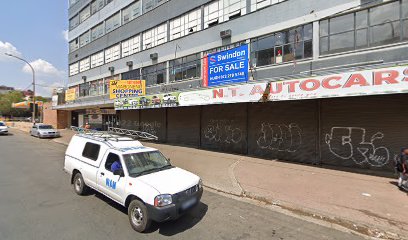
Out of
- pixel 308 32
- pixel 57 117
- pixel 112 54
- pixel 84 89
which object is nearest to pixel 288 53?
pixel 308 32

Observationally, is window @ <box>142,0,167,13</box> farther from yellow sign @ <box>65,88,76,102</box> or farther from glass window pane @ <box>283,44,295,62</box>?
yellow sign @ <box>65,88,76,102</box>

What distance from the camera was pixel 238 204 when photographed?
615 cm

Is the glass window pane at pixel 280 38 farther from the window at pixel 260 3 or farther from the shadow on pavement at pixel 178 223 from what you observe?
the shadow on pavement at pixel 178 223

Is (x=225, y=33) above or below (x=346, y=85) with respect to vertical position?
above

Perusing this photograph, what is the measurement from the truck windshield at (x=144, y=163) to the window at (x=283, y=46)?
9.61 metres

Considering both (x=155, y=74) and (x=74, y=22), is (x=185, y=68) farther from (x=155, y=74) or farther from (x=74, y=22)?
(x=74, y=22)

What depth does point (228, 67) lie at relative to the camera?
11836mm

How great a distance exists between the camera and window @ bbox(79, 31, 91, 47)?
3161 cm

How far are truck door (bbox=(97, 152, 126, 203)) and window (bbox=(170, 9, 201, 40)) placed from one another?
46.7 feet

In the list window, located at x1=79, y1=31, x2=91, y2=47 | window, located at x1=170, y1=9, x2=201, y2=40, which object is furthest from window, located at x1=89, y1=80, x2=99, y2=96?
window, located at x1=170, y1=9, x2=201, y2=40

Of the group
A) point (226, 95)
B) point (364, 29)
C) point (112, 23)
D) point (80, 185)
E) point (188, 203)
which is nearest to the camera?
point (188, 203)

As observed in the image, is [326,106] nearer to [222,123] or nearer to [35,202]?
[222,123]

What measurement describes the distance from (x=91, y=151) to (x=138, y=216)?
2.73 metres

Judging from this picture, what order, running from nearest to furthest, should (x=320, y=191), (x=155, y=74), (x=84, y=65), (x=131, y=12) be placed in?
1. (x=320, y=191)
2. (x=155, y=74)
3. (x=131, y=12)
4. (x=84, y=65)
